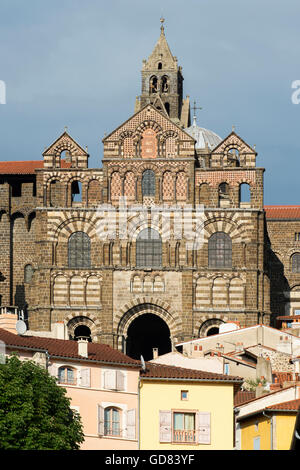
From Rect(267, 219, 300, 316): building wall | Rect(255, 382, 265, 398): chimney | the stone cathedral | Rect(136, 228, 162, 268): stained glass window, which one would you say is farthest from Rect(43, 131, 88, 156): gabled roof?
Rect(255, 382, 265, 398): chimney

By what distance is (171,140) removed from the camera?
78.0 metres

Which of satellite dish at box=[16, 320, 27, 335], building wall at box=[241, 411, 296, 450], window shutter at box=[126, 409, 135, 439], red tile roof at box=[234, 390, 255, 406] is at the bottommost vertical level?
building wall at box=[241, 411, 296, 450]

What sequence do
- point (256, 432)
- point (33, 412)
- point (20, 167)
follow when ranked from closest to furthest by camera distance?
point (33, 412), point (256, 432), point (20, 167)

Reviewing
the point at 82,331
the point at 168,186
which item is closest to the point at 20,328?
the point at 82,331

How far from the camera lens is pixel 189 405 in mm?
50562

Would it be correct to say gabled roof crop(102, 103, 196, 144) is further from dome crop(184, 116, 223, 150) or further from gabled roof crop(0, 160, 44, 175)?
dome crop(184, 116, 223, 150)

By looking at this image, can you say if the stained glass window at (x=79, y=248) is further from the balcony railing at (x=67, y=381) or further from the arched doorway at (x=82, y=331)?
the balcony railing at (x=67, y=381)

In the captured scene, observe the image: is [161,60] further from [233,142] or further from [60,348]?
[60,348]

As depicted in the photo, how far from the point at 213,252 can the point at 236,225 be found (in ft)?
6.71

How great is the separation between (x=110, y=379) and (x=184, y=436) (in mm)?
4130

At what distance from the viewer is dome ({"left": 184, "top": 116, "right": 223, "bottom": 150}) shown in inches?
4222

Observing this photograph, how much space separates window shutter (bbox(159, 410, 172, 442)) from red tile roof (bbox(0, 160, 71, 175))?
3393 cm

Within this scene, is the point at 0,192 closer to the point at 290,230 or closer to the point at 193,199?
the point at 193,199

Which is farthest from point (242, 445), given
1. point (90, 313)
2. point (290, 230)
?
point (290, 230)
